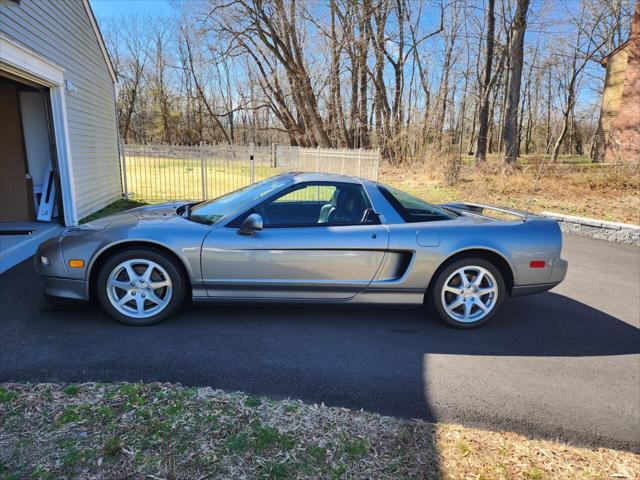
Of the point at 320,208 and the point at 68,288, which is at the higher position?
the point at 320,208

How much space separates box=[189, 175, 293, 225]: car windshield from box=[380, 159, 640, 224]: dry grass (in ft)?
27.9

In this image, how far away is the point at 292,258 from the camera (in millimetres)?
3721

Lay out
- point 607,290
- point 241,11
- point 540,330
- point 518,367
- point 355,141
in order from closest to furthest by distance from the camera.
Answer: point 518,367, point 540,330, point 607,290, point 241,11, point 355,141

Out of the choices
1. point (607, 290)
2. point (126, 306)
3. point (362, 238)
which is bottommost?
point (607, 290)

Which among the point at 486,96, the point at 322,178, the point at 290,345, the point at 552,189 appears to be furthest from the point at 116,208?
the point at 486,96

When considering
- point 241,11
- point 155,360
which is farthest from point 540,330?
point 241,11

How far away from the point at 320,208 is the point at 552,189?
423 inches

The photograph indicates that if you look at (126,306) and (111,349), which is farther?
(126,306)

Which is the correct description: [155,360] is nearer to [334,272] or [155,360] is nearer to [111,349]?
[111,349]

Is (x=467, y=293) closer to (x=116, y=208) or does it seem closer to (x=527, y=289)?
(x=527, y=289)

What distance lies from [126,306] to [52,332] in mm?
603

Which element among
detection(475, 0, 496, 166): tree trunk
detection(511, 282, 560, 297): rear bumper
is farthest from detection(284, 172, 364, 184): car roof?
detection(475, 0, 496, 166): tree trunk

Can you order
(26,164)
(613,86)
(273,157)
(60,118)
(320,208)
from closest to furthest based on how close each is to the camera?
1. (320,208)
2. (60,118)
3. (26,164)
4. (273,157)
5. (613,86)

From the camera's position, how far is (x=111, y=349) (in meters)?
3.34
